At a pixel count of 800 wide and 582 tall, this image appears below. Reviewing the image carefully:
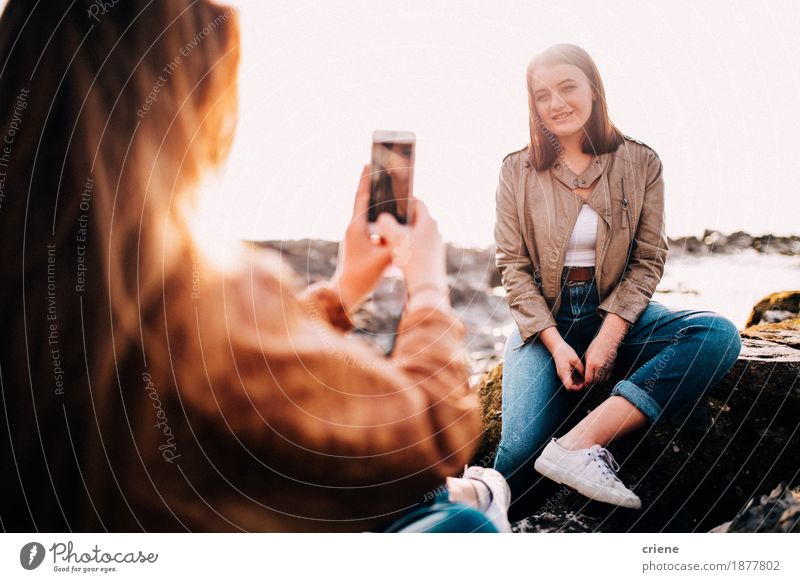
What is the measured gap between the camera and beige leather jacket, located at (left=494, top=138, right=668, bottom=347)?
1.70m

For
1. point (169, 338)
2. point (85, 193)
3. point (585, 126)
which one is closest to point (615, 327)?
point (585, 126)

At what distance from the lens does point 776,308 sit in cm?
206

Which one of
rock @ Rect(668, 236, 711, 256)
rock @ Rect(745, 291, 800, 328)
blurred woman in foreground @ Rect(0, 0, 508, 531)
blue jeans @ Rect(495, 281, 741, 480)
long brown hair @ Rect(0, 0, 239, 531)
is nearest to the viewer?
blurred woman in foreground @ Rect(0, 0, 508, 531)

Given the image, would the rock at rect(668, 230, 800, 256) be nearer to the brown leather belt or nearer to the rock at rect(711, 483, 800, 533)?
the brown leather belt

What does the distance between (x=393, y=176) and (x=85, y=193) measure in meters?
0.75

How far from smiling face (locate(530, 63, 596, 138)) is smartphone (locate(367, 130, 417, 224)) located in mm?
340

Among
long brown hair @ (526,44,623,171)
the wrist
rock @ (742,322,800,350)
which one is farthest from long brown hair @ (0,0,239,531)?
rock @ (742,322,800,350)

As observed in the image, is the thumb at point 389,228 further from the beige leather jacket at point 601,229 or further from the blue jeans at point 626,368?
the blue jeans at point 626,368

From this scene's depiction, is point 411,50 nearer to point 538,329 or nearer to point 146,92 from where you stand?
point 146,92

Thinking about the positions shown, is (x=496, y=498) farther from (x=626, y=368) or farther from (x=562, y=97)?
(x=562, y=97)

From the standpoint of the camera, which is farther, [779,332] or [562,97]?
[779,332]

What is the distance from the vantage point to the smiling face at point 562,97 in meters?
1.70

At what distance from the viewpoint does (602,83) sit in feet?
5.64

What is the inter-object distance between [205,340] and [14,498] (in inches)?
33.6
